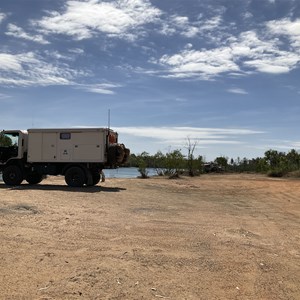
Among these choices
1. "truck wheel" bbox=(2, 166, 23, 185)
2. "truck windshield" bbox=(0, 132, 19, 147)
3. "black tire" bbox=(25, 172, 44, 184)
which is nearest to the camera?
"truck wheel" bbox=(2, 166, 23, 185)

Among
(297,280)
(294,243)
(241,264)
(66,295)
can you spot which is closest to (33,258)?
(66,295)

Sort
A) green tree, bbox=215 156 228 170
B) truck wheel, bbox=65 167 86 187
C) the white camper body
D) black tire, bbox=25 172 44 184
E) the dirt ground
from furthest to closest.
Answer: green tree, bbox=215 156 228 170 < black tire, bbox=25 172 44 184 < truck wheel, bbox=65 167 86 187 < the white camper body < the dirt ground

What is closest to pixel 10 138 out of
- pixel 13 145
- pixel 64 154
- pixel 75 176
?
pixel 13 145

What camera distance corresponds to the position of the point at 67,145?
2212 cm

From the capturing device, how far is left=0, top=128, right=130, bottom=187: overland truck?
2189 cm

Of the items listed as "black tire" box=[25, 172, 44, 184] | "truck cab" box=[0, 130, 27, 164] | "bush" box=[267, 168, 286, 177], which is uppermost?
"truck cab" box=[0, 130, 27, 164]

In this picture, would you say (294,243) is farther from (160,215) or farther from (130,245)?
(160,215)

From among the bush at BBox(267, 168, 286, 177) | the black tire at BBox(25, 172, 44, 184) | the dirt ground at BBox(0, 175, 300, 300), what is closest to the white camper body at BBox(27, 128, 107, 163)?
the black tire at BBox(25, 172, 44, 184)

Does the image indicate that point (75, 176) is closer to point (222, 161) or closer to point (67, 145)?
point (67, 145)

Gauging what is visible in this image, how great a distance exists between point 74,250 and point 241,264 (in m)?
2.88

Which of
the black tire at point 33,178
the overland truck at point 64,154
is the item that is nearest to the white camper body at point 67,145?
the overland truck at point 64,154

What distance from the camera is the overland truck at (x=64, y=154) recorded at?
21891 mm

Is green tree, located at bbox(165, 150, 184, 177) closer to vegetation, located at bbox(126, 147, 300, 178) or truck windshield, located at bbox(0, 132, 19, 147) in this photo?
vegetation, located at bbox(126, 147, 300, 178)

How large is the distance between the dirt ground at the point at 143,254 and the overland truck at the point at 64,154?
8.31 m
